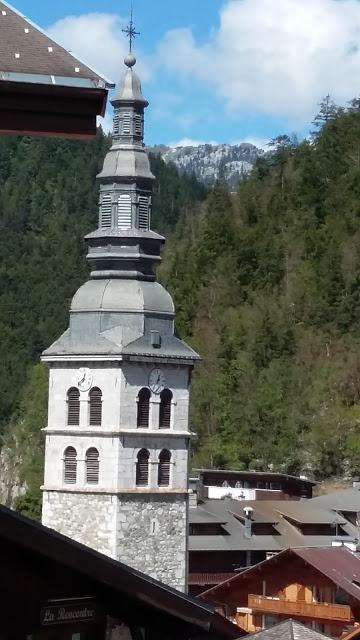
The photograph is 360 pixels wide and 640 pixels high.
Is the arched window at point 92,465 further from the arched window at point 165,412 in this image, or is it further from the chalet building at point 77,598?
the chalet building at point 77,598

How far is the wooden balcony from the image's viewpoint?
2845 centimetres

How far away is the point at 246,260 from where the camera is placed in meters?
80.8

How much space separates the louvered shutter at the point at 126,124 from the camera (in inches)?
1660

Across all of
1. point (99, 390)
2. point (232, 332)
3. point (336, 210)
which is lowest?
point (99, 390)

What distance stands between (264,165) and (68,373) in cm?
4988

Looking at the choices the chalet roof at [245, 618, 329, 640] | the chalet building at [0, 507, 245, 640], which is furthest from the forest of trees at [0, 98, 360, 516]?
the chalet building at [0, 507, 245, 640]

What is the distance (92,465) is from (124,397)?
1849mm

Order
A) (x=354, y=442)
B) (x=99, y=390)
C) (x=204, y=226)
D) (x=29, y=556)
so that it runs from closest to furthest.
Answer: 1. (x=29, y=556)
2. (x=99, y=390)
3. (x=354, y=442)
4. (x=204, y=226)

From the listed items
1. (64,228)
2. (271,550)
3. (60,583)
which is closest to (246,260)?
(271,550)

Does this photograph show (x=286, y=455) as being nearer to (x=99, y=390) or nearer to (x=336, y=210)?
(x=336, y=210)

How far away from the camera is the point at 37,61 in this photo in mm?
5359

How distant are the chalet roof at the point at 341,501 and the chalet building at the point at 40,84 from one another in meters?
45.9

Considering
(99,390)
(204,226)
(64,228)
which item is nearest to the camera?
(99,390)

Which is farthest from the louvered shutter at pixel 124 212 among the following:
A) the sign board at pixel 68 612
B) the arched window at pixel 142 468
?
the sign board at pixel 68 612
